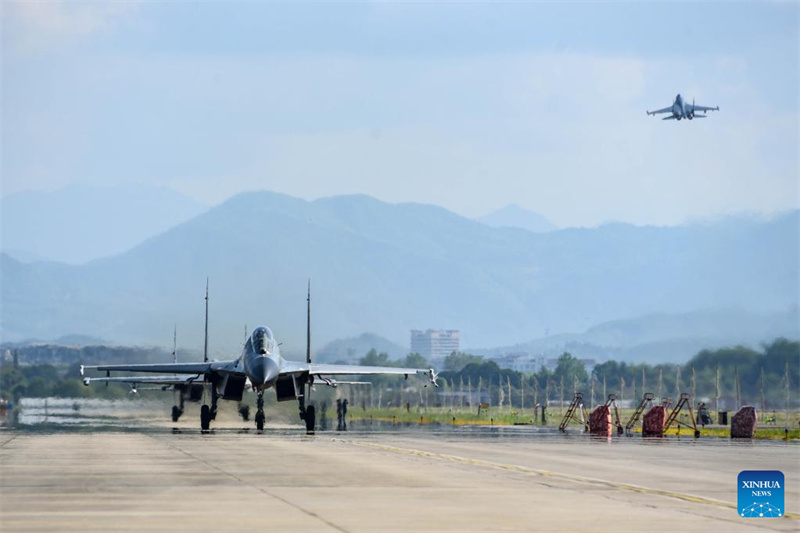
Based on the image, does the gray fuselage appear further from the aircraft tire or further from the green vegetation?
the green vegetation

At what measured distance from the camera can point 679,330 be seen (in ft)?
573

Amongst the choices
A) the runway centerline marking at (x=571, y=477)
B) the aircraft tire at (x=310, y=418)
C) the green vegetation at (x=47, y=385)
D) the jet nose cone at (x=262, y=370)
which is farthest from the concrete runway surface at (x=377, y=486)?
the green vegetation at (x=47, y=385)

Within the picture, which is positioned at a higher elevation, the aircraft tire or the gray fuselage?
the gray fuselage

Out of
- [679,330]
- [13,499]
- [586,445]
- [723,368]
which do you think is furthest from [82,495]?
[679,330]

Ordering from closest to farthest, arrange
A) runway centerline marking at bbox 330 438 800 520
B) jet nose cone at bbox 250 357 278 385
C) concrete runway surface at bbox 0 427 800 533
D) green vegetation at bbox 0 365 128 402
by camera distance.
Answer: concrete runway surface at bbox 0 427 800 533 < runway centerline marking at bbox 330 438 800 520 < jet nose cone at bbox 250 357 278 385 < green vegetation at bbox 0 365 128 402

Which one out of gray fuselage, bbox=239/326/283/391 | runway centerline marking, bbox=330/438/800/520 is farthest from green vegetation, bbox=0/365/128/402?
runway centerline marking, bbox=330/438/800/520

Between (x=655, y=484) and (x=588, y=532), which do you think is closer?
(x=588, y=532)

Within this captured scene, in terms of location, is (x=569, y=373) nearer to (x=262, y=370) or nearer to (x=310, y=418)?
(x=310, y=418)

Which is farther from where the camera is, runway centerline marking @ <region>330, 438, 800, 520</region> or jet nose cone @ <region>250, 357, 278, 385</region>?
jet nose cone @ <region>250, 357, 278, 385</region>

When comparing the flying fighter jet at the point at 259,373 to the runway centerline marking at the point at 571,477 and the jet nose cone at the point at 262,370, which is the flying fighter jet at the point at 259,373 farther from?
the runway centerline marking at the point at 571,477

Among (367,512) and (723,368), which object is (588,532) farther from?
(723,368)

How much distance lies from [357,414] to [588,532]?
80.2 meters

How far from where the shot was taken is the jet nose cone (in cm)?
5159

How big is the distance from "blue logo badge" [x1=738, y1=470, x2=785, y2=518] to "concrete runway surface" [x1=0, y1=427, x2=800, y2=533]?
0.22 m
